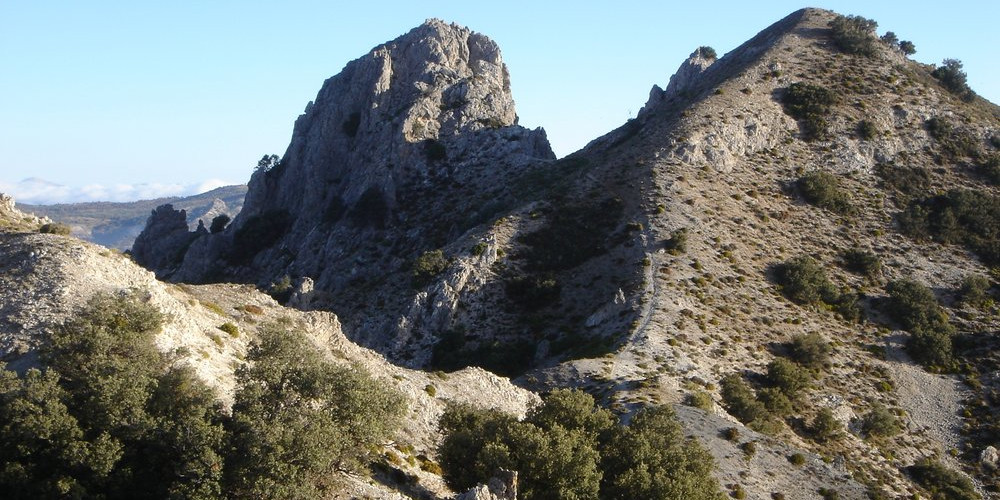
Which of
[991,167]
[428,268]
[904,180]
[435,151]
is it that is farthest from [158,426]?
[991,167]

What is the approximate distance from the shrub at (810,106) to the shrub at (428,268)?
44345 mm

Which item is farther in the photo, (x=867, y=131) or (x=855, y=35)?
(x=855, y=35)

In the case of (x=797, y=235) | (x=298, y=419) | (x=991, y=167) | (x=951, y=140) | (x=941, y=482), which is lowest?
(x=941, y=482)

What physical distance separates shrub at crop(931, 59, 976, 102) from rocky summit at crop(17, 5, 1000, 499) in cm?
37

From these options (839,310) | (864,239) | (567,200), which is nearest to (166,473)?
(839,310)

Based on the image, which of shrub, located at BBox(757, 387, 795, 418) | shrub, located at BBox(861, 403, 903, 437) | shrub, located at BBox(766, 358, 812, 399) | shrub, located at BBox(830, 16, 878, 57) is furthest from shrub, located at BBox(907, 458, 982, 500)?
shrub, located at BBox(830, 16, 878, 57)

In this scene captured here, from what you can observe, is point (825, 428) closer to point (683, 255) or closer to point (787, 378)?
point (787, 378)

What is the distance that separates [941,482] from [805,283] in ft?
68.5

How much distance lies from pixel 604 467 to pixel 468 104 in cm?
Result: 8279

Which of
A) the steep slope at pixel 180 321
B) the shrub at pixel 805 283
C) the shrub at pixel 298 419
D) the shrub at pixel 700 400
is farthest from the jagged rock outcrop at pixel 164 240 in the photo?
the shrub at pixel 298 419

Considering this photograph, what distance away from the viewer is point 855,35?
99.5m

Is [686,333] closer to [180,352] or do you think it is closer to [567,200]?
[567,200]

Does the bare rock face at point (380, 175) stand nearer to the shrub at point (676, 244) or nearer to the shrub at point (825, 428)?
the shrub at point (676, 244)

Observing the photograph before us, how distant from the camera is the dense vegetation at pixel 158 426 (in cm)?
2120
